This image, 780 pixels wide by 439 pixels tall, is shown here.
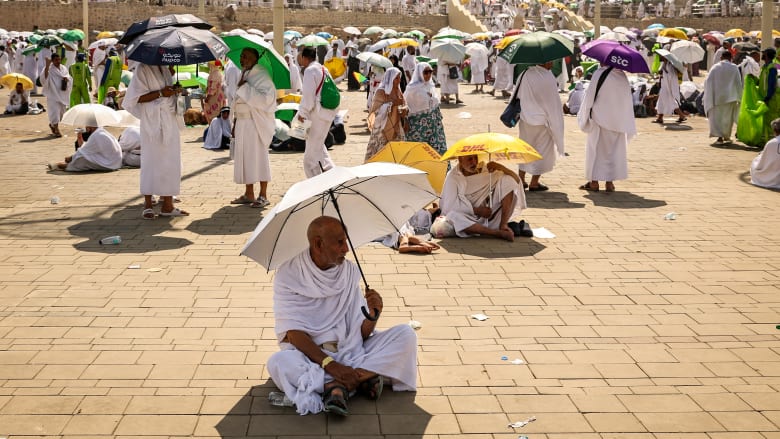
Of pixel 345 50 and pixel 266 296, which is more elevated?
pixel 345 50

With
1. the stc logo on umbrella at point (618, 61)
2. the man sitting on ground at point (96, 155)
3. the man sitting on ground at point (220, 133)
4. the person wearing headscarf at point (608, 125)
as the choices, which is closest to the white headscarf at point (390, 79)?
the person wearing headscarf at point (608, 125)

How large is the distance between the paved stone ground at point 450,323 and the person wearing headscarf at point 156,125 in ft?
1.41

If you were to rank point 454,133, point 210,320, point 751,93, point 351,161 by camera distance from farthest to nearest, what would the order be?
point 454,133, point 751,93, point 351,161, point 210,320

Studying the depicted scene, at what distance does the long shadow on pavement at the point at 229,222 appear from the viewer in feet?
28.5

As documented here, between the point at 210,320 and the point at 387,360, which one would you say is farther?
the point at 210,320

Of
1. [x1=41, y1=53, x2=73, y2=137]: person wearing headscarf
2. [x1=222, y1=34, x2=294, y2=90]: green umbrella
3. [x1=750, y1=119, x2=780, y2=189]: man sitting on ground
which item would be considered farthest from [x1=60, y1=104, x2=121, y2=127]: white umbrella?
[x1=750, y1=119, x2=780, y2=189]: man sitting on ground

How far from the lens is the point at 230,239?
8.32m

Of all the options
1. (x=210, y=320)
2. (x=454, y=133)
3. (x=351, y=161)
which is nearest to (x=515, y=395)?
(x=210, y=320)

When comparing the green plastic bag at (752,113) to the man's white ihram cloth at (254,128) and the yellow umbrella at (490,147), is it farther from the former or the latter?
the man's white ihram cloth at (254,128)

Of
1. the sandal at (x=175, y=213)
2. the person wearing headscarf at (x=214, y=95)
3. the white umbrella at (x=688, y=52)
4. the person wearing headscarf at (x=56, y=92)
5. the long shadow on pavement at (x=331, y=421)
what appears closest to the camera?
the long shadow on pavement at (x=331, y=421)

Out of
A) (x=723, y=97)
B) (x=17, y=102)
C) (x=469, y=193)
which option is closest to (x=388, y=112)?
(x=469, y=193)

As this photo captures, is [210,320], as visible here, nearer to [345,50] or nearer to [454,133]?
[454,133]

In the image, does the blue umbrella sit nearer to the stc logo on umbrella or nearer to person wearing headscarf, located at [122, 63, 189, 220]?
person wearing headscarf, located at [122, 63, 189, 220]

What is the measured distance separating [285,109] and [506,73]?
10783 millimetres
